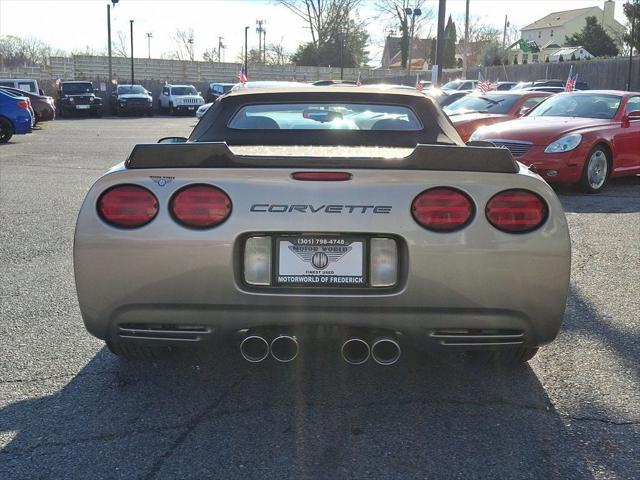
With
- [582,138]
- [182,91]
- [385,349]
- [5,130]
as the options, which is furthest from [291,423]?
[182,91]

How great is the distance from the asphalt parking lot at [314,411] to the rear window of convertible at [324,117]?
4.75ft

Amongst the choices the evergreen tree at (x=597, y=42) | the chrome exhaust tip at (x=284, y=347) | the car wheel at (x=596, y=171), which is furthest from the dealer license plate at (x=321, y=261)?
the evergreen tree at (x=597, y=42)

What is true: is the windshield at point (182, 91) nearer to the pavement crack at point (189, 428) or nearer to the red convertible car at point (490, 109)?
the red convertible car at point (490, 109)

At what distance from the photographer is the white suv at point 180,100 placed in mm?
36938

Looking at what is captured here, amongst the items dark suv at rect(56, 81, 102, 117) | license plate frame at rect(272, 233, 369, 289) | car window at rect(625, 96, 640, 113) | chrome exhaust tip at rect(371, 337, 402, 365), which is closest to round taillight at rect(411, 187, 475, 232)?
license plate frame at rect(272, 233, 369, 289)

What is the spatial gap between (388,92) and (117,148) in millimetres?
13745

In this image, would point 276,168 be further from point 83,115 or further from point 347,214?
point 83,115

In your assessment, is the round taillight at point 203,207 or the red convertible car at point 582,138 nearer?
the round taillight at point 203,207

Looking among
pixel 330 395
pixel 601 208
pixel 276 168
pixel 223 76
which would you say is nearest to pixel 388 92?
pixel 276 168

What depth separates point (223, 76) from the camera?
57.8m

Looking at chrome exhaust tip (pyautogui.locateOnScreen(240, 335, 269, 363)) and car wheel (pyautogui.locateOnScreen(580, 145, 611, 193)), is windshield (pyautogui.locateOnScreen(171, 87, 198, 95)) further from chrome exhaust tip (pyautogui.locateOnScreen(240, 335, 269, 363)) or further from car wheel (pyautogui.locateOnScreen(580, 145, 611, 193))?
chrome exhaust tip (pyautogui.locateOnScreen(240, 335, 269, 363))

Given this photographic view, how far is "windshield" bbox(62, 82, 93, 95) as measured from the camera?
3362 cm

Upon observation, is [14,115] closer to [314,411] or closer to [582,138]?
[582,138]

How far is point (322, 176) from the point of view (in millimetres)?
2779
